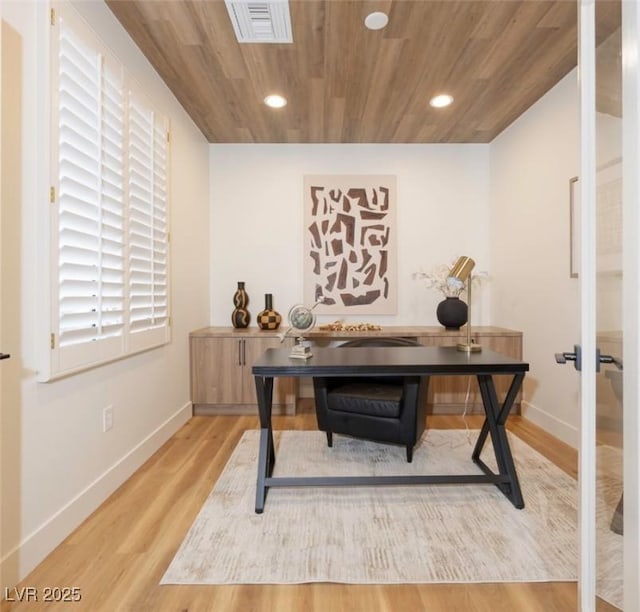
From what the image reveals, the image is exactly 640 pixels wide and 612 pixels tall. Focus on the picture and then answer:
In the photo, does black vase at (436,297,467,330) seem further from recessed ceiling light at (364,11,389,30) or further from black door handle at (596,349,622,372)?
black door handle at (596,349,622,372)

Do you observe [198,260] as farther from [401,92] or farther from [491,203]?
[491,203]

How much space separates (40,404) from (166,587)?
881 mm

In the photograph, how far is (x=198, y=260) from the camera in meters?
3.64

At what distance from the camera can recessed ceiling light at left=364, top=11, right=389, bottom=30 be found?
2.10 m

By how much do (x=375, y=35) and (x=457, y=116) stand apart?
1.36 metres

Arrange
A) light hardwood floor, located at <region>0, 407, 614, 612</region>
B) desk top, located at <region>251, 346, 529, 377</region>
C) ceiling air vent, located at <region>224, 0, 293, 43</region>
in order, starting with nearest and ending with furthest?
1. light hardwood floor, located at <region>0, 407, 614, 612</region>
2. desk top, located at <region>251, 346, 529, 377</region>
3. ceiling air vent, located at <region>224, 0, 293, 43</region>

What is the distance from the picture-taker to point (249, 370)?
11.3 feet

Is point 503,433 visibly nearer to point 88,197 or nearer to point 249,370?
point 249,370

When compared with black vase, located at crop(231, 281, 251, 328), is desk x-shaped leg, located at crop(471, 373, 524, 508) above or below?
below

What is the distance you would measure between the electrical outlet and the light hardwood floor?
38cm

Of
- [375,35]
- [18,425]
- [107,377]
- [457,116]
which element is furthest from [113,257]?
[457,116]

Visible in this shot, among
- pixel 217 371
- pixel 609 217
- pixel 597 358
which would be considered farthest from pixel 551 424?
pixel 217 371

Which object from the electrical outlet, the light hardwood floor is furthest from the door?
the electrical outlet

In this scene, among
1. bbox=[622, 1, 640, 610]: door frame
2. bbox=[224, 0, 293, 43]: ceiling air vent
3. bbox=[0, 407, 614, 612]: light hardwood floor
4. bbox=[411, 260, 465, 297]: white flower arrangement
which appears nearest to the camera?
bbox=[622, 1, 640, 610]: door frame
